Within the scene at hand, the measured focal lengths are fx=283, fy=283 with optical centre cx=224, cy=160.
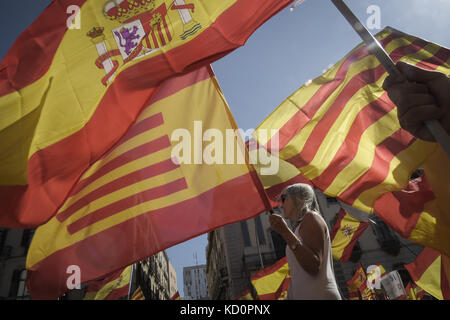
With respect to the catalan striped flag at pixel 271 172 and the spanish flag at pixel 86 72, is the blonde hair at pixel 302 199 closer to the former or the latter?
the spanish flag at pixel 86 72

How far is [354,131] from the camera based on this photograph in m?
3.62

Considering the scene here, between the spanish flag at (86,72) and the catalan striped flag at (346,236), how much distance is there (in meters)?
7.89

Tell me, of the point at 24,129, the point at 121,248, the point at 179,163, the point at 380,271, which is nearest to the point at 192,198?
the point at 179,163

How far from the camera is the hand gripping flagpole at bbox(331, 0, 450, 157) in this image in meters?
1.45

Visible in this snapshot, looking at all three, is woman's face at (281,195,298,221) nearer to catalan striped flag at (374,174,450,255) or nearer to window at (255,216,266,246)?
catalan striped flag at (374,174,450,255)

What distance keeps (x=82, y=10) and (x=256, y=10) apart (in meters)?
1.64

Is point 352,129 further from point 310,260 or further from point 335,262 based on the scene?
point 335,262

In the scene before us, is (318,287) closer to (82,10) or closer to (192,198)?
(192,198)

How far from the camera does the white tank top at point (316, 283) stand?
1.70m

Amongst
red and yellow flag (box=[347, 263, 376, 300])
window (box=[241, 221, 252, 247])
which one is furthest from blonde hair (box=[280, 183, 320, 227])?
window (box=[241, 221, 252, 247])

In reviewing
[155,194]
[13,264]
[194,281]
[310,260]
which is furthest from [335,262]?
[194,281]

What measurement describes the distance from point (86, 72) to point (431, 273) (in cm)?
740

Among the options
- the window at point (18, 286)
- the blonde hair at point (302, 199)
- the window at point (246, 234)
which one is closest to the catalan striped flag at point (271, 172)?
the blonde hair at point (302, 199)

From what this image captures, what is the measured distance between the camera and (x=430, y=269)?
6.08 meters
